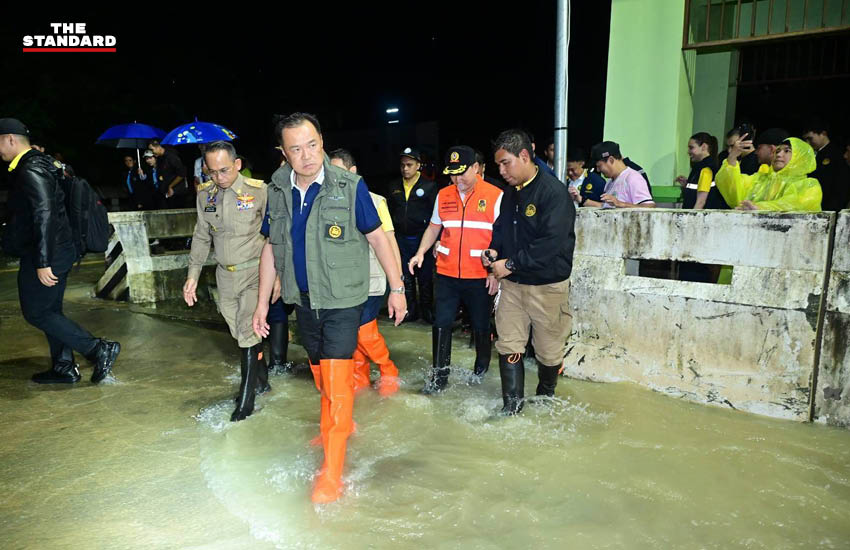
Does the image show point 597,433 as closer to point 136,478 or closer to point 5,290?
point 136,478

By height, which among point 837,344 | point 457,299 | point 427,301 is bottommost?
point 427,301

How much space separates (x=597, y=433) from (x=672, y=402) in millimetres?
812

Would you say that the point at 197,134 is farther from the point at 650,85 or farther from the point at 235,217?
the point at 650,85

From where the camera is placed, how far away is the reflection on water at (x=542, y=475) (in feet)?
9.21

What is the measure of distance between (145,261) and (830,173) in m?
8.24

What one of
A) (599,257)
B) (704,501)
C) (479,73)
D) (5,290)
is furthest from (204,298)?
(479,73)

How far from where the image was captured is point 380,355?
15.5ft

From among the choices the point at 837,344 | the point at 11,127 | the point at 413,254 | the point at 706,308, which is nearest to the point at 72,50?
the point at 11,127

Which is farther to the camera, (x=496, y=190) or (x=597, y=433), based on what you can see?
(x=496, y=190)

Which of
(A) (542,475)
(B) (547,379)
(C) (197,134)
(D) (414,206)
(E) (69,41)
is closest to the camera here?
(A) (542,475)

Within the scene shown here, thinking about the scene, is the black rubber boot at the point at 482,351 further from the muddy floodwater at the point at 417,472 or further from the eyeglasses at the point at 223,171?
the eyeglasses at the point at 223,171

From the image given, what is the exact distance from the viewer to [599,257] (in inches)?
182

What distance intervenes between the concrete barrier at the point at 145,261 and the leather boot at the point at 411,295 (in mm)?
2949

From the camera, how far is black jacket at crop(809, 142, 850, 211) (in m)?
6.02
